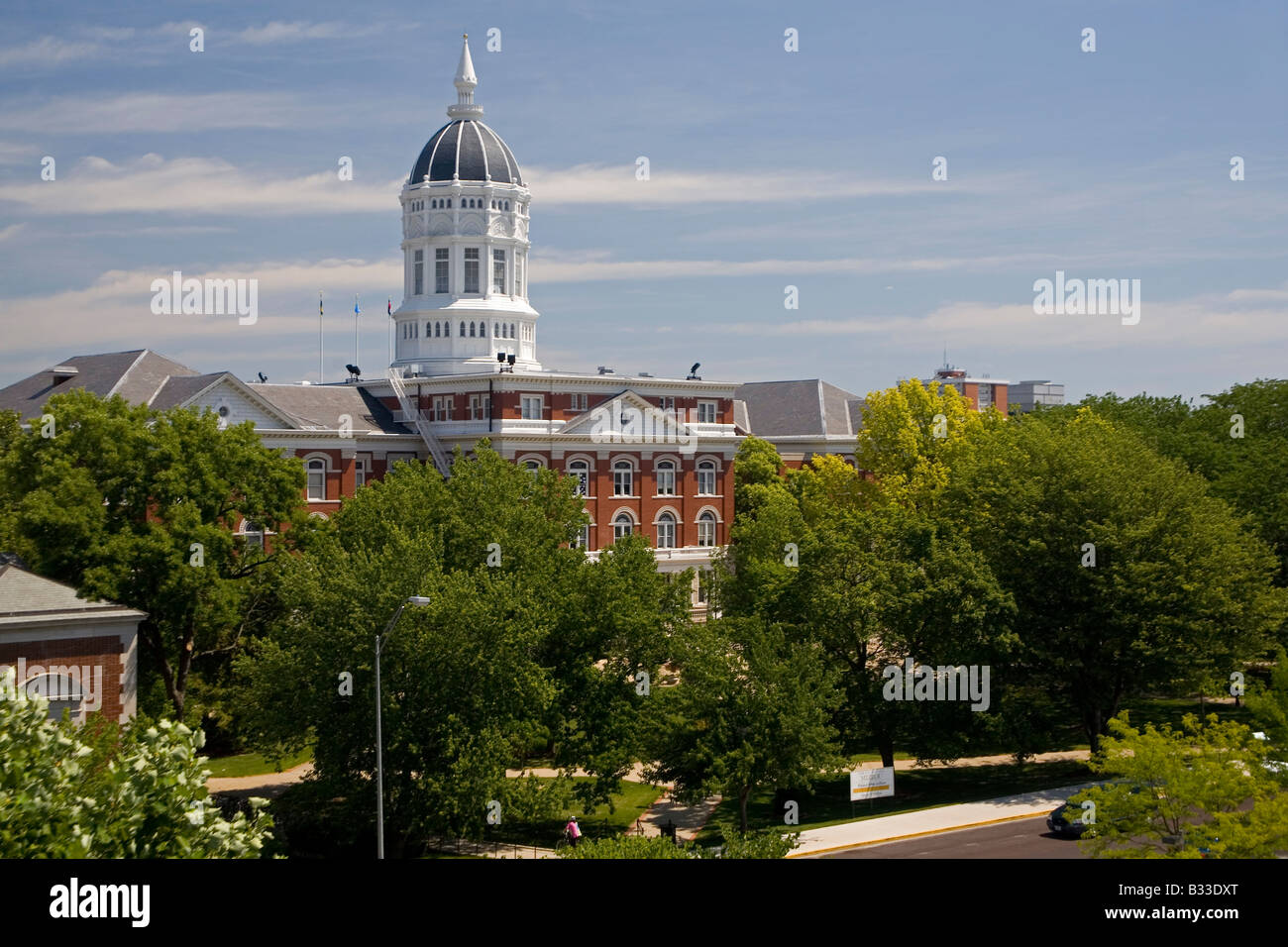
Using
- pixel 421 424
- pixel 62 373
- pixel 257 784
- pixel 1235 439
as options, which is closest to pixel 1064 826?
pixel 257 784

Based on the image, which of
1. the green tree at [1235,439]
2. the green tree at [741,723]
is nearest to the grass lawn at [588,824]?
the green tree at [741,723]

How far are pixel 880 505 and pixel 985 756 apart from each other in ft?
49.4

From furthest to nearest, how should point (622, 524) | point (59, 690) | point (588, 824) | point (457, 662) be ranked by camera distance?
point (622, 524) < point (588, 824) < point (59, 690) < point (457, 662)

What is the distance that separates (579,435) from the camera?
76750mm

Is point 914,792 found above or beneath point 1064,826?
beneath

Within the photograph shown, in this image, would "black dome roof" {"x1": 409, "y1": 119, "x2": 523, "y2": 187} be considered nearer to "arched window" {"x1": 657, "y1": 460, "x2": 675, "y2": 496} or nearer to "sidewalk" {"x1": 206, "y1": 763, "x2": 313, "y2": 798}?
"arched window" {"x1": 657, "y1": 460, "x2": 675, "y2": 496}

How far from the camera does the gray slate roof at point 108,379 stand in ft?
218

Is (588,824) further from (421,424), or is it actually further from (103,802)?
(421,424)

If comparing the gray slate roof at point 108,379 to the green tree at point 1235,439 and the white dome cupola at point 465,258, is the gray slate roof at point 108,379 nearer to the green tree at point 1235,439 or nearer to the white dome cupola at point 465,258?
the white dome cupola at point 465,258

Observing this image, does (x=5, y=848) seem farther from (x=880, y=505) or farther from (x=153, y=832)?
(x=880, y=505)

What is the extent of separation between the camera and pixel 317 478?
72.2m

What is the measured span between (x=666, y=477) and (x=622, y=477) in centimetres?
319

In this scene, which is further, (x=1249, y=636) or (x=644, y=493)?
(x=644, y=493)
